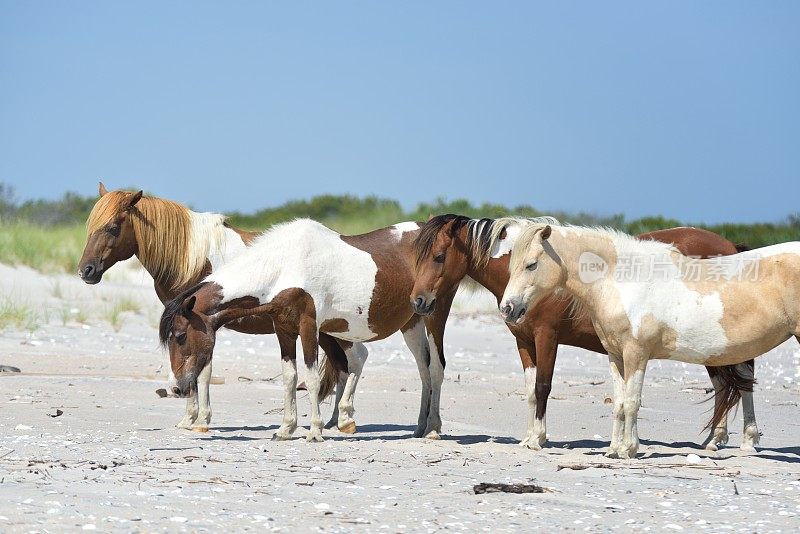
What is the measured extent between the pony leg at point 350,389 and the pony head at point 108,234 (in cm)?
227

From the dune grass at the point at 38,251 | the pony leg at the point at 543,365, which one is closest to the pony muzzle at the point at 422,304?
the pony leg at the point at 543,365

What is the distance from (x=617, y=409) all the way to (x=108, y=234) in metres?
4.94

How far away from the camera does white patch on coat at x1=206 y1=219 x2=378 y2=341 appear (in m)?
9.93

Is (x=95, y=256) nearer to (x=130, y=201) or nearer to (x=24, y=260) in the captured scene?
(x=130, y=201)

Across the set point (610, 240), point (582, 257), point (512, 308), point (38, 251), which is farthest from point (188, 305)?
point (38, 251)

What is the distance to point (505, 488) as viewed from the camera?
734 cm

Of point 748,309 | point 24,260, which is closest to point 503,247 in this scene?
point 748,309

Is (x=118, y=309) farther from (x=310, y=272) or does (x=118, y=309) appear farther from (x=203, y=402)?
(x=310, y=272)

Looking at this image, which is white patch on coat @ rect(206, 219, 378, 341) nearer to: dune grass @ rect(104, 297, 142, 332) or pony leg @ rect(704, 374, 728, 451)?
pony leg @ rect(704, 374, 728, 451)

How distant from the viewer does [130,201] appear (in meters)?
11.1

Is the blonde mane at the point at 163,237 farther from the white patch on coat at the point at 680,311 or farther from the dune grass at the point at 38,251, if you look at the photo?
the dune grass at the point at 38,251

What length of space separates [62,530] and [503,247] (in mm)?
5230

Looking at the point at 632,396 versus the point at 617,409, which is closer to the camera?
the point at 632,396

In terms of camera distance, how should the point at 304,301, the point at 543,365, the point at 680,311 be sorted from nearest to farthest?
the point at 680,311 < the point at 543,365 < the point at 304,301
